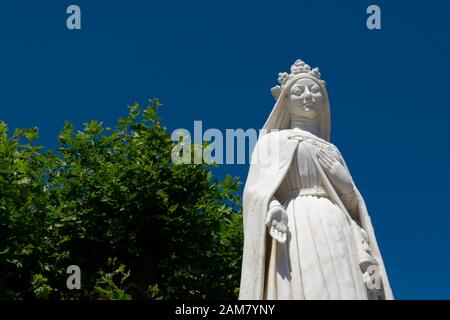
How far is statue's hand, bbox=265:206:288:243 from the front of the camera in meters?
7.07

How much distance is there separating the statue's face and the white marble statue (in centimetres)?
1

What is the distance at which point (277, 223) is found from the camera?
714 cm

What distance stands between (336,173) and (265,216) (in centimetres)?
118

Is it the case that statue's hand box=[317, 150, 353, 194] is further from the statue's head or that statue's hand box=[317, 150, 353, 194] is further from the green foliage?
the green foliage

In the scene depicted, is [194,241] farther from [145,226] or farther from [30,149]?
[30,149]

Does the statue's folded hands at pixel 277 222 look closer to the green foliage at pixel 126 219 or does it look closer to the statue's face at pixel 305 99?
the statue's face at pixel 305 99

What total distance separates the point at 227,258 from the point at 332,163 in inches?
289

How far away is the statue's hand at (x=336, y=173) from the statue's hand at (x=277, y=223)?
98cm

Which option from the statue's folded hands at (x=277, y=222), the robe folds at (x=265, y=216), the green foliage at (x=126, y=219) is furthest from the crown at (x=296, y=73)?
the green foliage at (x=126, y=219)

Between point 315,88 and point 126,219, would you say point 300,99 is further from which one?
point 126,219

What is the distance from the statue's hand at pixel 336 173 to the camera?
7.87 meters

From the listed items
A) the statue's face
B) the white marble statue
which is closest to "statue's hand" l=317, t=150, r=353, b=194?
the white marble statue

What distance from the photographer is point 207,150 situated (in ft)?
51.9
